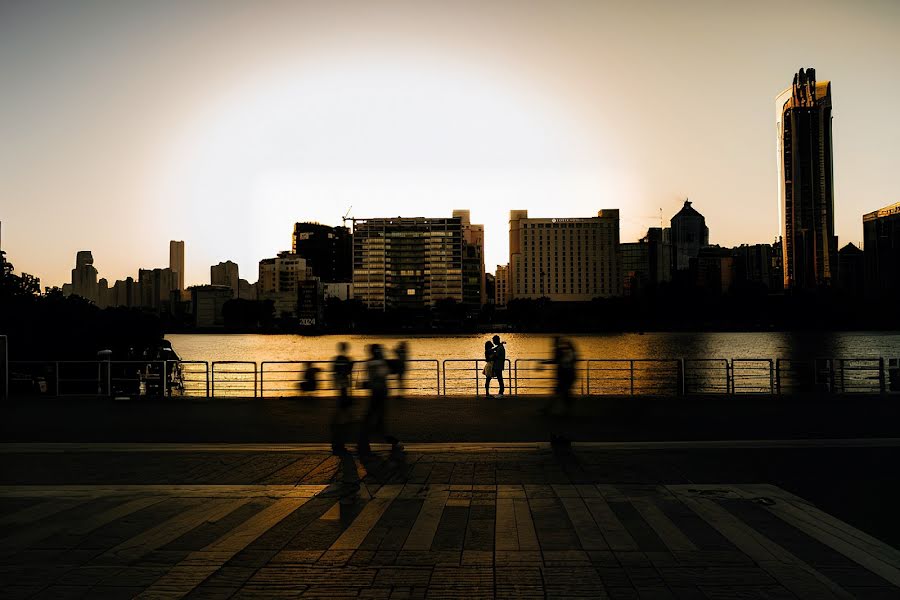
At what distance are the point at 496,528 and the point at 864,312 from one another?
694 feet

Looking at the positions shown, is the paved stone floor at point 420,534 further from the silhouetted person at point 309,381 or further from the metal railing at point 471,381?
the metal railing at point 471,381

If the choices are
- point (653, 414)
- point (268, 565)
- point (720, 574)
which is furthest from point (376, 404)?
point (653, 414)

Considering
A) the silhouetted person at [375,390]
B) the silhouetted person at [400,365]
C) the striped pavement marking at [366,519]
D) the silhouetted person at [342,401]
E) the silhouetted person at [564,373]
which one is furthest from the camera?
the silhouetted person at [564,373]

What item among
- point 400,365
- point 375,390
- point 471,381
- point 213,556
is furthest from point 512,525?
point 471,381

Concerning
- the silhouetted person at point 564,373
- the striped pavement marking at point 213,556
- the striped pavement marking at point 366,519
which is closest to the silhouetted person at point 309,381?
the striped pavement marking at point 366,519

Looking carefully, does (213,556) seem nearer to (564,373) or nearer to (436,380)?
(564,373)

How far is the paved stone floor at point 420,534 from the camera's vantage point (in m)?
6.49

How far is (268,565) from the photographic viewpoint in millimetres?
7074

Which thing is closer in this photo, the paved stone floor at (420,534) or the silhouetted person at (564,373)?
the paved stone floor at (420,534)

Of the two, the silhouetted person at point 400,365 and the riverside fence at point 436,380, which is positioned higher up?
the silhouetted person at point 400,365

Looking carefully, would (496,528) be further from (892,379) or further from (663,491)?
(892,379)

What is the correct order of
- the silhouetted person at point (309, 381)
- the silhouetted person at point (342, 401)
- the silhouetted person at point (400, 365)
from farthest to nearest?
the silhouetted person at point (309, 381)
the silhouetted person at point (400, 365)
the silhouetted person at point (342, 401)

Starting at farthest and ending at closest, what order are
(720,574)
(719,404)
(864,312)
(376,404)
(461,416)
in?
(864,312) → (719,404) → (461,416) → (376,404) → (720,574)

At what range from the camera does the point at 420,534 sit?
8117 mm
